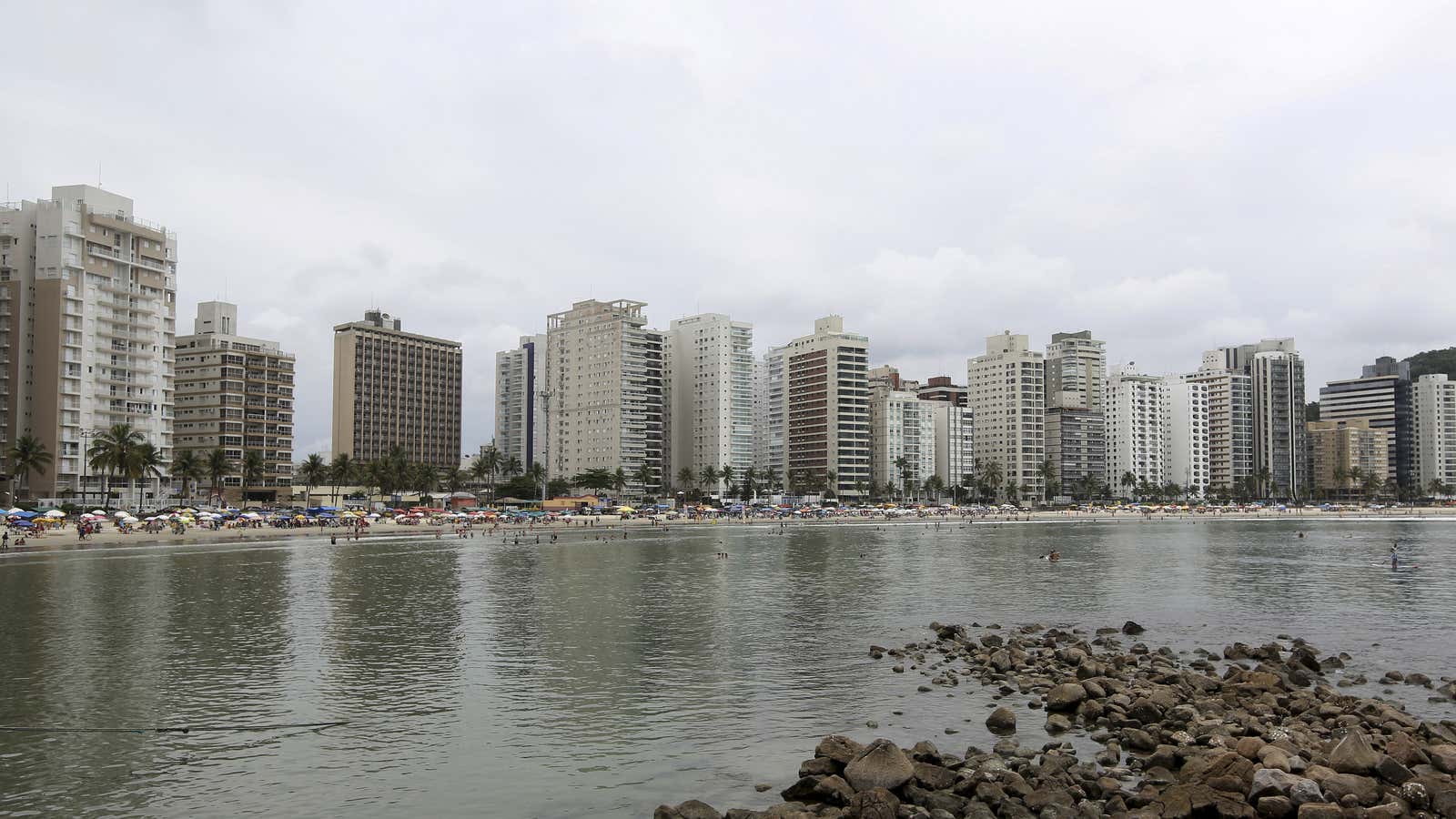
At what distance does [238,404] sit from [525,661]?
507 feet

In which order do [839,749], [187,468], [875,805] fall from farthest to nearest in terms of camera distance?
[187,468], [839,749], [875,805]

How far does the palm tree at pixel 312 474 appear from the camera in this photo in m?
169

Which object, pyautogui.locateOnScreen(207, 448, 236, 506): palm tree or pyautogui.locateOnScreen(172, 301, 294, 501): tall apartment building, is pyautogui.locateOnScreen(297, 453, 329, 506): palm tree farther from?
pyautogui.locateOnScreen(207, 448, 236, 506): palm tree

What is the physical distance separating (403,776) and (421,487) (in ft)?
592

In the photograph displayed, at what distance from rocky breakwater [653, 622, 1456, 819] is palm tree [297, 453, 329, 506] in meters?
163

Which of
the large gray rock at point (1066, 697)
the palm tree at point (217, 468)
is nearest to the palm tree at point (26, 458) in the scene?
the palm tree at point (217, 468)

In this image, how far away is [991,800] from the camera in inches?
619

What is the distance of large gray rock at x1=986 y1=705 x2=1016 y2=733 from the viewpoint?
21375 mm

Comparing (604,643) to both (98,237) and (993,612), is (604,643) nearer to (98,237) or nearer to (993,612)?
(993,612)

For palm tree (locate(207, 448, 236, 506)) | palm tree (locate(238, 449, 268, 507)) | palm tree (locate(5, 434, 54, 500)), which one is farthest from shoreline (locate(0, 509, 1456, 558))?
palm tree (locate(238, 449, 268, 507))

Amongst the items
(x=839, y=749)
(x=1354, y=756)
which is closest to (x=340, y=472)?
(x=839, y=749)

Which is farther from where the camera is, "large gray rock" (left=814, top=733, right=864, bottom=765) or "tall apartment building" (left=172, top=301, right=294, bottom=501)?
"tall apartment building" (left=172, top=301, right=294, bottom=501)

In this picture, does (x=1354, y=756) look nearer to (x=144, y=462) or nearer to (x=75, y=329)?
(x=144, y=462)

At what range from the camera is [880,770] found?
16438 mm
